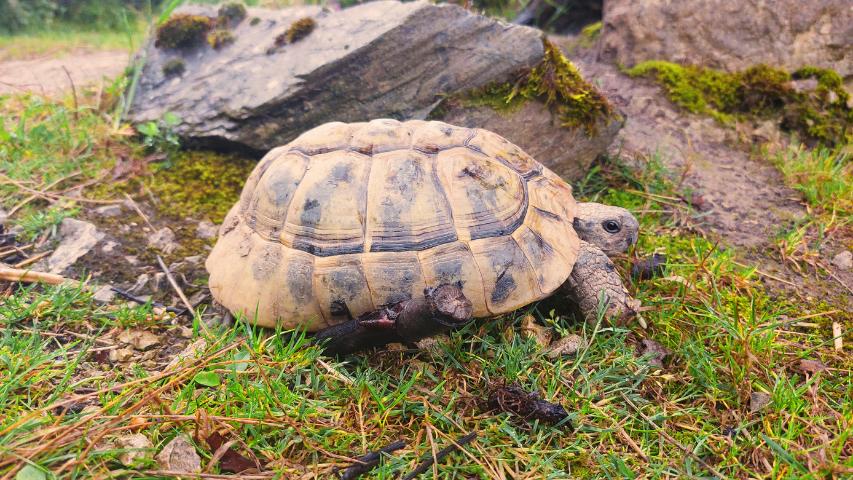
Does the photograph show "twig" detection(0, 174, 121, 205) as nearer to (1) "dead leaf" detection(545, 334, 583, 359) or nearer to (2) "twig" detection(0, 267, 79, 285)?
(2) "twig" detection(0, 267, 79, 285)

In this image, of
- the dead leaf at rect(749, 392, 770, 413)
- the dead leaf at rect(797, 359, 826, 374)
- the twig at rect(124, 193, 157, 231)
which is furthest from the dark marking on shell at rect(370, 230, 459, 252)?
the twig at rect(124, 193, 157, 231)

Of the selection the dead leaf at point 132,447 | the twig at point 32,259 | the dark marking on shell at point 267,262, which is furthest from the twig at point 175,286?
the dead leaf at point 132,447

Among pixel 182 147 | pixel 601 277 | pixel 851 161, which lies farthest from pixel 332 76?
pixel 851 161

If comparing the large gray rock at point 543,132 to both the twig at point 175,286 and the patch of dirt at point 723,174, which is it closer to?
the patch of dirt at point 723,174

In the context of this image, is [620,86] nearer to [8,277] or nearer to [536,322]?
[536,322]

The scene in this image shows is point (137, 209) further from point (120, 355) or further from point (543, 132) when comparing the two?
point (543, 132)

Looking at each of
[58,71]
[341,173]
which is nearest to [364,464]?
[341,173]
